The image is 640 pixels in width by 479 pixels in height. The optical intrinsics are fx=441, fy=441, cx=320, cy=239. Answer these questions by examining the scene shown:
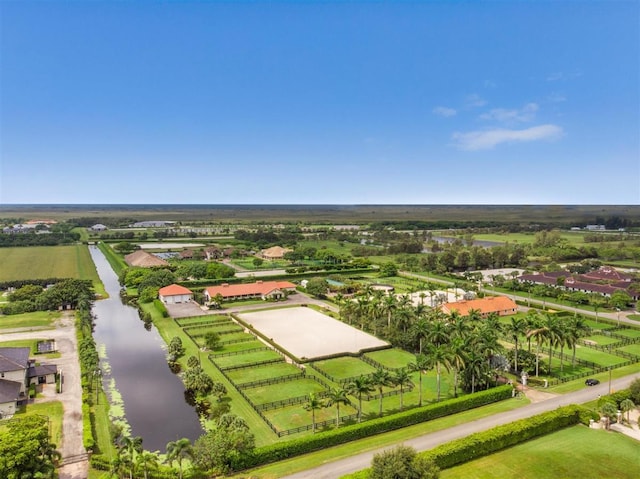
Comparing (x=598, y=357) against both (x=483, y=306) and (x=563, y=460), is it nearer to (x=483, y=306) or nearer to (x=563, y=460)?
(x=483, y=306)

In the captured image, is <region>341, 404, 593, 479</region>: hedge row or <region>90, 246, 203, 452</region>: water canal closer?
<region>341, 404, 593, 479</region>: hedge row

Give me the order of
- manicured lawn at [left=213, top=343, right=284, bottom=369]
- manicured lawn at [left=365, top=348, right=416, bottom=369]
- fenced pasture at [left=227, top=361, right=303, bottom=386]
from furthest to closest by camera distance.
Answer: manicured lawn at [left=213, top=343, right=284, bottom=369]
manicured lawn at [left=365, top=348, right=416, bottom=369]
fenced pasture at [left=227, top=361, right=303, bottom=386]

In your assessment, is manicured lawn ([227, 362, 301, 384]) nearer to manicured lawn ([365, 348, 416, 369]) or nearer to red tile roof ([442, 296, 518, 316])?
manicured lawn ([365, 348, 416, 369])

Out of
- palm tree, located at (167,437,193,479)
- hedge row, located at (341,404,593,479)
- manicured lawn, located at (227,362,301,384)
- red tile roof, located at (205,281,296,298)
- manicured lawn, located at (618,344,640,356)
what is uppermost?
palm tree, located at (167,437,193,479)

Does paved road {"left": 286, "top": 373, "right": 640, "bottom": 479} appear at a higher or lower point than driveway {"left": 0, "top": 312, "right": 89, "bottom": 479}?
lower

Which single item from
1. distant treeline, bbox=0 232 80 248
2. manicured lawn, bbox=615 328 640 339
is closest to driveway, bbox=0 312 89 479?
manicured lawn, bbox=615 328 640 339

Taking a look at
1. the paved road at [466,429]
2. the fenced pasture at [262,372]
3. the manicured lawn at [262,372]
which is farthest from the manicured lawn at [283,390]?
the paved road at [466,429]

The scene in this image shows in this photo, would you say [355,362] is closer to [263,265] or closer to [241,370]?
[241,370]
